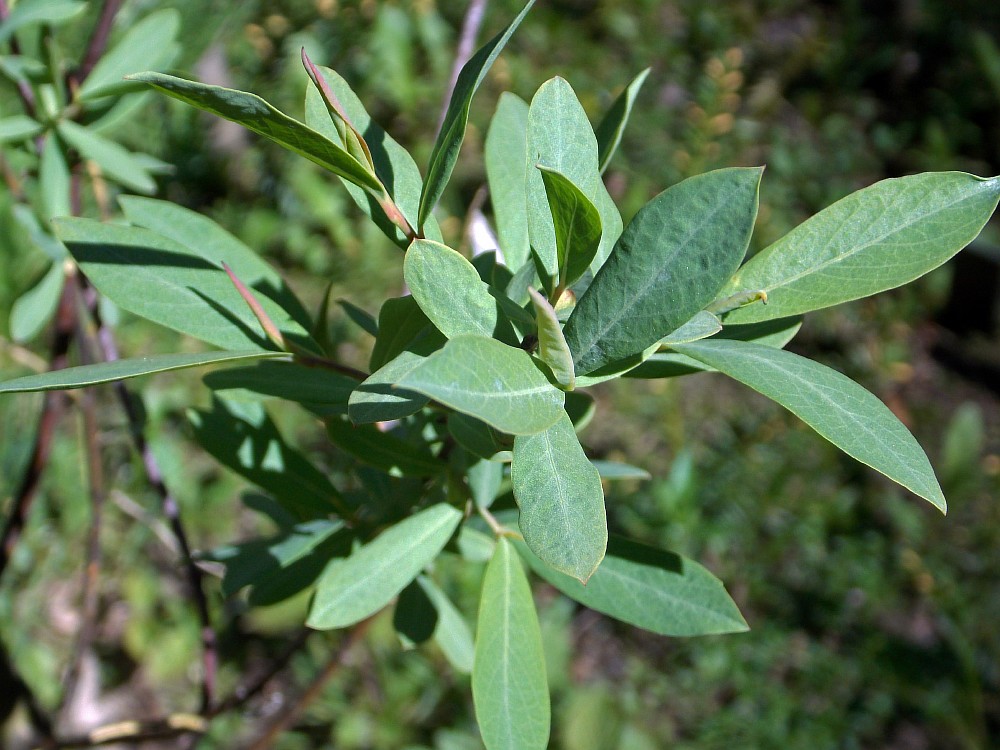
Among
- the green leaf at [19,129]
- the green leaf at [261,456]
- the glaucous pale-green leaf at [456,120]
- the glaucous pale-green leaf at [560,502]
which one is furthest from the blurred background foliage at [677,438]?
the glaucous pale-green leaf at [560,502]

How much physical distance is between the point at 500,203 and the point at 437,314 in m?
0.16

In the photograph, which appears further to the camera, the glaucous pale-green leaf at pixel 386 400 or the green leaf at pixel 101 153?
the green leaf at pixel 101 153

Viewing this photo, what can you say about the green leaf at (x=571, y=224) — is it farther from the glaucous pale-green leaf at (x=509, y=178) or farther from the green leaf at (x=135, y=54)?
the green leaf at (x=135, y=54)

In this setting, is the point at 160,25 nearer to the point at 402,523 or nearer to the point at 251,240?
the point at 402,523

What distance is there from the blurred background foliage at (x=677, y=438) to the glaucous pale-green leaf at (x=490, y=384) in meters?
0.94

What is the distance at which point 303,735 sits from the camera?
67.7 inches

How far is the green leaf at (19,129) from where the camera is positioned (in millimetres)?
696

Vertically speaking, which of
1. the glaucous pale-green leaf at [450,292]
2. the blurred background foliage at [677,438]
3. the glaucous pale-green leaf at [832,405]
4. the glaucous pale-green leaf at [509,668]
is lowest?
the blurred background foliage at [677,438]

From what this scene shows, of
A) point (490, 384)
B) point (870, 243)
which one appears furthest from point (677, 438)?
point (490, 384)

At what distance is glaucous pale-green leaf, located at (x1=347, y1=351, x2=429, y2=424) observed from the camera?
14.4 inches

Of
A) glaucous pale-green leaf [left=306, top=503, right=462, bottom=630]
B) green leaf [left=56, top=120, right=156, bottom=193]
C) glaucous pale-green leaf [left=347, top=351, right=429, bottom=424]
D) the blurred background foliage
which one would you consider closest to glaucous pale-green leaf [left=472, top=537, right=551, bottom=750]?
glaucous pale-green leaf [left=306, top=503, right=462, bottom=630]

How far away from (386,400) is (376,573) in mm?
176

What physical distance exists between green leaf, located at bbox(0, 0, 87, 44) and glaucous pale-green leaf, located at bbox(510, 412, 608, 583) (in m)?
0.54

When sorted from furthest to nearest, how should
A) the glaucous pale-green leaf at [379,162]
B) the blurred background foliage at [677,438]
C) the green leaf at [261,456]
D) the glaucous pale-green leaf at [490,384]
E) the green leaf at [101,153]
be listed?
the blurred background foliage at [677,438] < the green leaf at [101,153] < the green leaf at [261,456] < the glaucous pale-green leaf at [379,162] < the glaucous pale-green leaf at [490,384]
